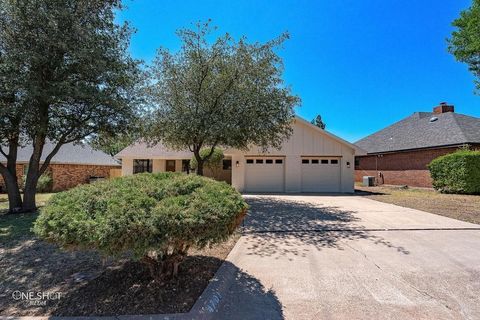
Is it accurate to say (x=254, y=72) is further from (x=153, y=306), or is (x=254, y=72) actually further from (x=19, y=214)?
(x=19, y=214)

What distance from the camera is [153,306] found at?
10.5 feet

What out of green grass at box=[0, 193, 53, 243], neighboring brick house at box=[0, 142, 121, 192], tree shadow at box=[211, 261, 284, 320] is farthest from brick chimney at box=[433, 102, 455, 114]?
neighboring brick house at box=[0, 142, 121, 192]

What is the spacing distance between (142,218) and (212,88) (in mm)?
8192

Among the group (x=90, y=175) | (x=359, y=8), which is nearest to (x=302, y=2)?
(x=359, y=8)

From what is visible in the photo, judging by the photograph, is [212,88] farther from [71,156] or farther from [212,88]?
[71,156]

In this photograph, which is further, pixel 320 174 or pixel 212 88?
pixel 320 174

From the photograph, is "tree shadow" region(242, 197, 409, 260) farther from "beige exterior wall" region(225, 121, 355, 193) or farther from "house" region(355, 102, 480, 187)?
"house" region(355, 102, 480, 187)

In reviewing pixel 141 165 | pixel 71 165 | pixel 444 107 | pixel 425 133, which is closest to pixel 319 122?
pixel 444 107

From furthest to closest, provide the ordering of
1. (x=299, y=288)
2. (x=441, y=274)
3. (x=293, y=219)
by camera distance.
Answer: (x=293, y=219) < (x=441, y=274) < (x=299, y=288)

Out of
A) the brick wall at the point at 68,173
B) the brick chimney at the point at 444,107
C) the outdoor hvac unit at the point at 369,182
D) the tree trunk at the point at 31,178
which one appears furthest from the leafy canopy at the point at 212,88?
the brick chimney at the point at 444,107

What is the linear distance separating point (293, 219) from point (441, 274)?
4.87 m

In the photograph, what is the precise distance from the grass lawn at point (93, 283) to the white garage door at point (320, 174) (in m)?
14.1

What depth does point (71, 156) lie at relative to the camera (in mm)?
22453

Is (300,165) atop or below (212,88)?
below
